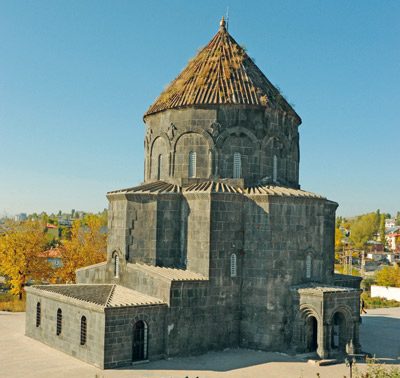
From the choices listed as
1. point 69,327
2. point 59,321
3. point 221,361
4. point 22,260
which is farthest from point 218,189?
point 22,260

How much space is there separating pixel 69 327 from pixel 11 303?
538 inches

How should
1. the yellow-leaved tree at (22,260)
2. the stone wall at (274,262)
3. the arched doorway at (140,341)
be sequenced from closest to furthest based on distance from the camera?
1. the arched doorway at (140,341)
2. the stone wall at (274,262)
3. the yellow-leaved tree at (22,260)

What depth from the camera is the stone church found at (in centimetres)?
1758

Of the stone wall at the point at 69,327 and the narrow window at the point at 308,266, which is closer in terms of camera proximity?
the stone wall at the point at 69,327

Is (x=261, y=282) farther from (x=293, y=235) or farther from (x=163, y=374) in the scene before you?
(x=163, y=374)

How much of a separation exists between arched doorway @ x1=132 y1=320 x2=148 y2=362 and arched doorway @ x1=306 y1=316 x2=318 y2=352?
6.27 metres

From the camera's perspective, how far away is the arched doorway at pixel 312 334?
60.1ft

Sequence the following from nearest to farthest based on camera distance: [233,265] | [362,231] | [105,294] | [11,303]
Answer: [105,294]
[233,265]
[11,303]
[362,231]

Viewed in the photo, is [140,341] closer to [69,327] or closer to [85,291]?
[69,327]

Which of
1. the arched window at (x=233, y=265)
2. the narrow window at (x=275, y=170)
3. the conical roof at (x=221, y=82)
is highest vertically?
the conical roof at (x=221, y=82)

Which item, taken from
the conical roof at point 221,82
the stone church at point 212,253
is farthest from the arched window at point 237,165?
the conical roof at point 221,82

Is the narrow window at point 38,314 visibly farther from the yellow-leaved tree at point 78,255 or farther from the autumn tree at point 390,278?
the autumn tree at point 390,278

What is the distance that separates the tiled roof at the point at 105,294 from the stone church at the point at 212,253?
2.8 inches

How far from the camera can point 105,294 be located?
19.1 metres
